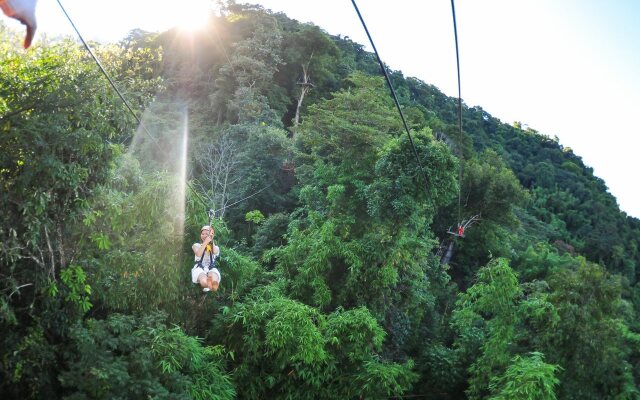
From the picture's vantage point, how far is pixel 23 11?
0.88 m

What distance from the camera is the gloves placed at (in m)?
0.86

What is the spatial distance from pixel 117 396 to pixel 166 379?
2.57ft

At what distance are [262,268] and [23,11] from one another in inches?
422

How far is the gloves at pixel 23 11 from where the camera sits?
2.83 feet

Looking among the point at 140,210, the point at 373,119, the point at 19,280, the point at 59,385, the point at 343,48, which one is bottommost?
the point at 59,385

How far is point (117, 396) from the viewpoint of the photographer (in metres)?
5.36

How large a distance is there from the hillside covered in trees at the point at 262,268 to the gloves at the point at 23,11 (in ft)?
A: 14.2

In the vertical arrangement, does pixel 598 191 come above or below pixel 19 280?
above

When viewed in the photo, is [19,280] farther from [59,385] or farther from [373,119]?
[373,119]

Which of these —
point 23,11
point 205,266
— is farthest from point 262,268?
point 23,11

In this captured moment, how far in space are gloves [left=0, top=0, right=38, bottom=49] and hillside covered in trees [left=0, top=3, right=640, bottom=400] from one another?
4322mm

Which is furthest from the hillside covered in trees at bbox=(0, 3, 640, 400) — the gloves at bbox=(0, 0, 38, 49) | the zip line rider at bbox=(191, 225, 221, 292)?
the gloves at bbox=(0, 0, 38, 49)

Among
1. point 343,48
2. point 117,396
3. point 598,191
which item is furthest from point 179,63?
point 598,191

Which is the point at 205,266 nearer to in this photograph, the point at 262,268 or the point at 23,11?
the point at 23,11
